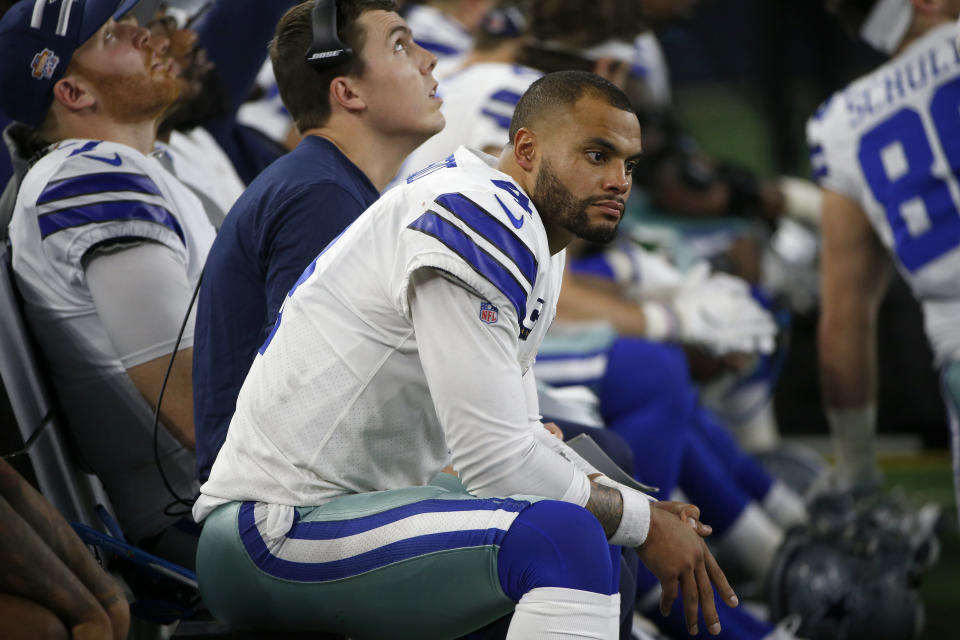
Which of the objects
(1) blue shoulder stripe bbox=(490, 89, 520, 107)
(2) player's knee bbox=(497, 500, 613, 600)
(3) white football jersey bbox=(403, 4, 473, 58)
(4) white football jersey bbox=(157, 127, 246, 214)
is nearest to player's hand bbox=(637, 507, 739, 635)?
(2) player's knee bbox=(497, 500, 613, 600)

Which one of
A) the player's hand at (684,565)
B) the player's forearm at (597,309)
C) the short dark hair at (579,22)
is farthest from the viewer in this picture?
the player's forearm at (597,309)

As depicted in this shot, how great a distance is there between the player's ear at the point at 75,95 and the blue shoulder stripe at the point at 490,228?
3.52 ft

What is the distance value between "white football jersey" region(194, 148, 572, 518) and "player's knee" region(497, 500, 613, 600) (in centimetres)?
11

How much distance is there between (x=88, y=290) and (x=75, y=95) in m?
0.42

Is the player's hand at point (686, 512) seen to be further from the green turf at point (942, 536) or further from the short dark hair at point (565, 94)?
the green turf at point (942, 536)

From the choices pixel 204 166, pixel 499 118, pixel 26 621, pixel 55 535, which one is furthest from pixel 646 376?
pixel 26 621

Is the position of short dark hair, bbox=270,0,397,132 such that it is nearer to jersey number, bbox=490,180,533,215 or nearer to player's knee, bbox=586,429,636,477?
jersey number, bbox=490,180,533,215

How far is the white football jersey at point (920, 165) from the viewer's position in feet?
10.7

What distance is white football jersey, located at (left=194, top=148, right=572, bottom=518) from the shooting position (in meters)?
1.75

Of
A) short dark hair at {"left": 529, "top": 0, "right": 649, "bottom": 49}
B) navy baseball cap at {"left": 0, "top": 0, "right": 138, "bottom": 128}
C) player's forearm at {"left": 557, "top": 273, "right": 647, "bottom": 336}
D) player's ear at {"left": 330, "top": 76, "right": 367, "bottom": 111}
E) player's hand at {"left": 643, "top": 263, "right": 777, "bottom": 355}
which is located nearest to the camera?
player's ear at {"left": 330, "top": 76, "right": 367, "bottom": 111}

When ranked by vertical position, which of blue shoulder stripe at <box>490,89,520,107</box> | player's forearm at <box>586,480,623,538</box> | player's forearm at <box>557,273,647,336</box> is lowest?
player's forearm at <box>557,273,647,336</box>

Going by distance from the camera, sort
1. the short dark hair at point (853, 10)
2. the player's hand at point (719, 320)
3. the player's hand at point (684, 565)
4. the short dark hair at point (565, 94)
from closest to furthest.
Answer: the player's hand at point (684, 565) < the short dark hair at point (565, 94) < the short dark hair at point (853, 10) < the player's hand at point (719, 320)

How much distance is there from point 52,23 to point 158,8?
324 mm

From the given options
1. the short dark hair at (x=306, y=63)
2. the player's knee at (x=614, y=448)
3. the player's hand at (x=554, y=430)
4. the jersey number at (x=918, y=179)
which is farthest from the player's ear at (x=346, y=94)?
the jersey number at (x=918, y=179)
